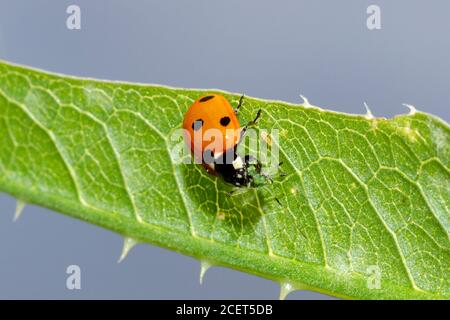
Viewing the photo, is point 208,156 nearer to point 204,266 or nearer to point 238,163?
point 238,163

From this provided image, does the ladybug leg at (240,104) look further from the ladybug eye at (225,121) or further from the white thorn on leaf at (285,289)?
the white thorn on leaf at (285,289)

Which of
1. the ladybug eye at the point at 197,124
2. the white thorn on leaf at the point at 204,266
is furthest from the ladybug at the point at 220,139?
the white thorn on leaf at the point at 204,266

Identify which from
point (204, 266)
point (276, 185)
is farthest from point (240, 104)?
point (204, 266)

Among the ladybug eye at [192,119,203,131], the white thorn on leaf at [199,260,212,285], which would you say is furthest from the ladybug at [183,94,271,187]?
the white thorn on leaf at [199,260,212,285]

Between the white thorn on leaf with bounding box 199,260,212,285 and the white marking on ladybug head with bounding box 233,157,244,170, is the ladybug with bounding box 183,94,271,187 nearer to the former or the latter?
the white marking on ladybug head with bounding box 233,157,244,170

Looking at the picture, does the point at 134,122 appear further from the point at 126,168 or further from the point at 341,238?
the point at 341,238

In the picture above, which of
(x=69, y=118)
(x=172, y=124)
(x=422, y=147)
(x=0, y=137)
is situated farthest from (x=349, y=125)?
(x=0, y=137)
